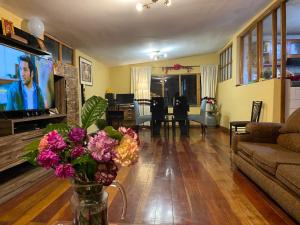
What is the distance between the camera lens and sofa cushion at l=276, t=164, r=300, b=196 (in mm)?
1807

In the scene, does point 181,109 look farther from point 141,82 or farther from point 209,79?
point 141,82

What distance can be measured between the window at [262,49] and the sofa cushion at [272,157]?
220 centimetres

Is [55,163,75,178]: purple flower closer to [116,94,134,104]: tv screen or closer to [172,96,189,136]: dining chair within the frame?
[172,96,189,136]: dining chair

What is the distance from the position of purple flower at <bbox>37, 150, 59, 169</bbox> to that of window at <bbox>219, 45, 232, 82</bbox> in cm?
696

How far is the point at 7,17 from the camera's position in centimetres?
334

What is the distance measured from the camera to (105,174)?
835mm

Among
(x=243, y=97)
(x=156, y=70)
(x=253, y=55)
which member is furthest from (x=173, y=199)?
(x=156, y=70)

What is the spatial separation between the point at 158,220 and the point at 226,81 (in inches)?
246

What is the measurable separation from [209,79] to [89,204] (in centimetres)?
810

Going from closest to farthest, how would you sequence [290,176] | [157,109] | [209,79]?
[290,176] → [157,109] → [209,79]

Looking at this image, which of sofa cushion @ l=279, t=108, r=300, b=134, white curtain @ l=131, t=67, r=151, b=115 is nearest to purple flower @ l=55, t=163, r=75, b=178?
sofa cushion @ l=279, t=108, r=300, b=134

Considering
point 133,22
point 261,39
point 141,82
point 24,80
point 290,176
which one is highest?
point 133,22

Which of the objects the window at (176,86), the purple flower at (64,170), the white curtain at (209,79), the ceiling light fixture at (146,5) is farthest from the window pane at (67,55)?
the purple flower at (64,170)

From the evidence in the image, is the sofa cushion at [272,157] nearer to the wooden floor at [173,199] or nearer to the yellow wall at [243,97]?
the wooden floor at [173,199]
